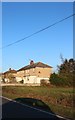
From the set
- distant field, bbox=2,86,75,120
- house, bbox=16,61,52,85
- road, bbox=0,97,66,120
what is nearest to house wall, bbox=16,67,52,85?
house, bbox=16,61,52,85

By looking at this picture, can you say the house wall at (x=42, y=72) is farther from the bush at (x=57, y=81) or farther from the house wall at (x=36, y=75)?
the bush at (x=57, y=81)

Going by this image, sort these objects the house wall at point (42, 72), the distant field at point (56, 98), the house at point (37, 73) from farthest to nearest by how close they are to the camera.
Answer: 1. the house wall at point (42, 72)
2. the house at point (37, 73)
3. the distant field at point (56, 98)

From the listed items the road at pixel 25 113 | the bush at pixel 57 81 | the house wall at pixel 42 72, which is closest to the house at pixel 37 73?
the house wall at pixel 42 72

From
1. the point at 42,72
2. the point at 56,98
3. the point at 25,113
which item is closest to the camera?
the point at 25,113

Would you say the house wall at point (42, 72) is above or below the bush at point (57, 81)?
above

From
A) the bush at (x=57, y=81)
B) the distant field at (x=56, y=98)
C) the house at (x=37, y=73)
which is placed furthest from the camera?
the house at (x=37, y=73)

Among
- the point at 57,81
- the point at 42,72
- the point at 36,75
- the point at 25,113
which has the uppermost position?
the point at 42,72

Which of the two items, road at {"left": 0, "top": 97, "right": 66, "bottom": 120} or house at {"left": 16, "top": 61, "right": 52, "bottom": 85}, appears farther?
house at {"left": 16, "top": 61, "right": 52, "bottom": 85}

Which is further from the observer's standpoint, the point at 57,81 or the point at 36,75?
the point at 36,75

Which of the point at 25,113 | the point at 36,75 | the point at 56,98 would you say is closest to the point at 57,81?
the point at 36,75

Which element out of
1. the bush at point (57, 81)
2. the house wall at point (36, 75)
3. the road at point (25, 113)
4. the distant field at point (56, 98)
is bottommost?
the road at point (25, 113)

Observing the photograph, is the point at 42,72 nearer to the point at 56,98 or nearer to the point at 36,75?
the point at 36,75

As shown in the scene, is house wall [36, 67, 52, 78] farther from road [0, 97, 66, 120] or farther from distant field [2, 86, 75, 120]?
road [0, 97, 66, 120]

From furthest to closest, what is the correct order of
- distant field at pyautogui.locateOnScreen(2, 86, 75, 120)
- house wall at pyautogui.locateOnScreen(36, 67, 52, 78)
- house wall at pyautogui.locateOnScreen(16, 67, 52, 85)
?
1. house wall at pyautogui.locateOnScreen(36, 67, 52, 78)
2. house wall at pyautogui.locateOnScreen(16, 67, 52, 85)
3. distant field at pyautogui.locateOnScreen(2, 86, 75, 120)
